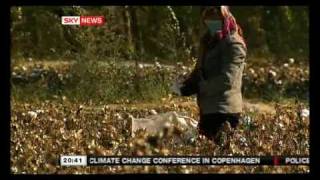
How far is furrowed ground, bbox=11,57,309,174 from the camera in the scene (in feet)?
33.5

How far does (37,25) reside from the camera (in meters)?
10.7

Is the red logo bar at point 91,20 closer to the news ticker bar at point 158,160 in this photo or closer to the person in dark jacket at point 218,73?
the person in dark jacket at point 218,73

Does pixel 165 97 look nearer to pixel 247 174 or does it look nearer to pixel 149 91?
pixel 149 91

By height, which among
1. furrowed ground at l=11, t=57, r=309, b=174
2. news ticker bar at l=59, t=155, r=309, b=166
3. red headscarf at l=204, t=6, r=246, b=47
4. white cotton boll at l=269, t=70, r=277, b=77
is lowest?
news ticker bar at l=59, t=155, r=309, b=166

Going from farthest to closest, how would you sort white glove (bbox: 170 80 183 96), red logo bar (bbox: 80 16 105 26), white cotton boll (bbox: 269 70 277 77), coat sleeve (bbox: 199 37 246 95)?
white cotton boll (bbox: 269 70 277 77), white glove (bbox: 170 80 183 96), red logo bar (bbox: 80 16 105 26), coat sleeve (bbox: 199 37 246 95)

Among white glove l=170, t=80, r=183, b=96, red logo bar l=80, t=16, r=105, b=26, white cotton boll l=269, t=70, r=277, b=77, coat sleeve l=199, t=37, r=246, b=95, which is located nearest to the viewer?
coat sleeve l=199, t=37, r=246, b=95

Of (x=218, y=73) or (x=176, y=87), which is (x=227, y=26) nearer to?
(x=218, y=73)

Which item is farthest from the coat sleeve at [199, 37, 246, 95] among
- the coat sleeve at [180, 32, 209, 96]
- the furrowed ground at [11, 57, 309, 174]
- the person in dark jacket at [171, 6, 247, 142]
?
the furrowed ground at [11, 57, 309, 174]

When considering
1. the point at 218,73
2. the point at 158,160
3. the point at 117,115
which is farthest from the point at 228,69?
the point at 117,115

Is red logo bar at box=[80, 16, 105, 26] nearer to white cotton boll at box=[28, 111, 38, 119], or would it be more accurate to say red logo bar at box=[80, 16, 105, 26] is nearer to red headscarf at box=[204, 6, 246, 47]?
white cotton boll at box=[28, 111, 38, 119]

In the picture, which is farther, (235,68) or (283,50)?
(283,50)

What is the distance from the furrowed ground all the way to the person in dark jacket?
0.12 metres

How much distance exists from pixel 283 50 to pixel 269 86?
526mm

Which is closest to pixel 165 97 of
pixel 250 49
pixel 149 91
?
pixel 149 91
